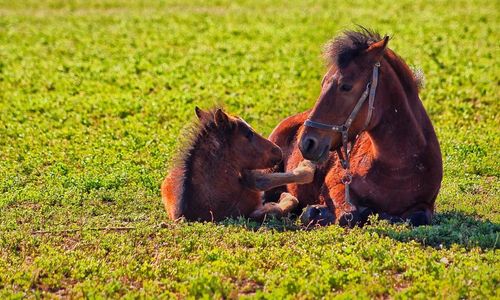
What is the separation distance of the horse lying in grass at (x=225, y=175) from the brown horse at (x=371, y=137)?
61cm

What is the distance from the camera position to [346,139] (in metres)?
11.1

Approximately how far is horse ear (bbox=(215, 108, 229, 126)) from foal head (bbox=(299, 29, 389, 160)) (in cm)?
153

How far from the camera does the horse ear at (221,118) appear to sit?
1231cm

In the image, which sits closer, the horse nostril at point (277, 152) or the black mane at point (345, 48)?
the black mane at point (345, 48)

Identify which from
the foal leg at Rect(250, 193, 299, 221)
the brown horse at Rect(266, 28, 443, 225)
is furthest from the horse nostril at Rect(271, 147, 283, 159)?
the brown horse at Rect(266, 28, 443, 225)

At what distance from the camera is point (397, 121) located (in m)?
11.3

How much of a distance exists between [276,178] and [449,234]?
2337 millimetres

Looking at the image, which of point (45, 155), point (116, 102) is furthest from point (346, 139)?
point (116, 102)

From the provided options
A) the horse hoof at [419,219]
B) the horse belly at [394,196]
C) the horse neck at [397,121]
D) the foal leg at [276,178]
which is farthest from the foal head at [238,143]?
the horse hoof at [419,219]

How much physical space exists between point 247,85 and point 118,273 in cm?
1137

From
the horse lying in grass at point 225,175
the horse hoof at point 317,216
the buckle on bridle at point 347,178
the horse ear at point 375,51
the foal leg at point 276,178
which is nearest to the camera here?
the horse ear at point 375,51

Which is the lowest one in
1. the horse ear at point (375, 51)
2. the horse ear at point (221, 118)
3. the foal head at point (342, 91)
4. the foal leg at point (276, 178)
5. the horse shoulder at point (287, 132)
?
the foal leg at point (276, 178)

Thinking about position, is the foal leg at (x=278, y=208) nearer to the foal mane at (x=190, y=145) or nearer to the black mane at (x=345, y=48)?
the foal mane at (x=190, y=145)

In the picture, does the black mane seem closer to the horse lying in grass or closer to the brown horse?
the brown horse
